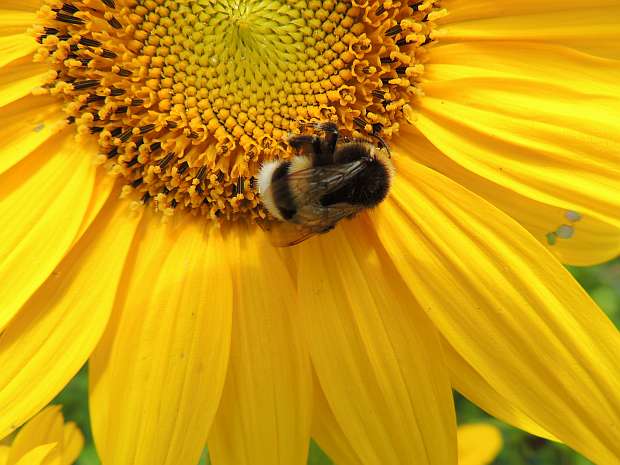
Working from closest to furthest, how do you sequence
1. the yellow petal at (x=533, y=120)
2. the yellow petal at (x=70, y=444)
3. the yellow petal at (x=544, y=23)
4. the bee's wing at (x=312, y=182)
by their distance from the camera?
1. the bee's wing at (x=312, y=182)
2. the yellow petal at (x=533, y=120)
3. the yellow petal at (x=544, y=23)
4. the yellow petal at (x=70, y=444)

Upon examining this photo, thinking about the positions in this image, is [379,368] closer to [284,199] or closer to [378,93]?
A: [284,199]

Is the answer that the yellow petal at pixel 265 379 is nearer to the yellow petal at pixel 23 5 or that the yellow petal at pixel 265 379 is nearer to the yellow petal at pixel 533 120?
the yellow petal at pixel 533 120

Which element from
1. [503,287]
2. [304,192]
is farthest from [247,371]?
[503,287]

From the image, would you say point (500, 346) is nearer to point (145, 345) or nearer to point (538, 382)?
point (538, 382)

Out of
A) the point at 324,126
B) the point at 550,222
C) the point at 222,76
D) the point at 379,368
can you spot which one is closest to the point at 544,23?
the point at 550,222

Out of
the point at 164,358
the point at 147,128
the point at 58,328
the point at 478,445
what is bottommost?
the point at 478,445

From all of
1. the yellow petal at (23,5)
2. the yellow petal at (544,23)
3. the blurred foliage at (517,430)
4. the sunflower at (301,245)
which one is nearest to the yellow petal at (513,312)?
the sunflower at (301,245)

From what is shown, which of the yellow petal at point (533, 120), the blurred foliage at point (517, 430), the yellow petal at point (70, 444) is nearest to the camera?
the yellow petal at point (533, 120)
